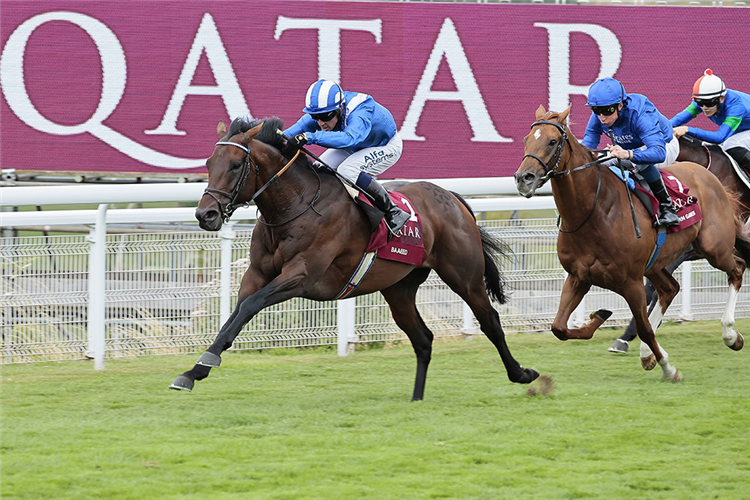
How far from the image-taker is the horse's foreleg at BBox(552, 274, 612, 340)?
5.24 m

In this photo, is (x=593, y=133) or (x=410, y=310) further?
(x=593, y=133)

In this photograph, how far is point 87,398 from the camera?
15.7ft

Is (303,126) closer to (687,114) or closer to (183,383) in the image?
(183,383)

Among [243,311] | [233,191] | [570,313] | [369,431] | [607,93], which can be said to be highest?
[607,93]

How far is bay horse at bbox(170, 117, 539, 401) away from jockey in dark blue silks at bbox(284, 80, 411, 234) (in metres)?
0.13

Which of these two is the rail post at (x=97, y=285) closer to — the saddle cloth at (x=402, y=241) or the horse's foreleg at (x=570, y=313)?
the saddle cloth at (x=402, y=241)

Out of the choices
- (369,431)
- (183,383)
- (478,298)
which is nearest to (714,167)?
(478,298)

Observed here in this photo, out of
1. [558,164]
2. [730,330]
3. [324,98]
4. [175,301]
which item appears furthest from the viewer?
[730,330]

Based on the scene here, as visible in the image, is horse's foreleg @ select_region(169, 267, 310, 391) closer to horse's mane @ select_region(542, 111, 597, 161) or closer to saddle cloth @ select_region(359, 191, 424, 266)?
saddle cloth @ select_region(359, 191, 424, 266)

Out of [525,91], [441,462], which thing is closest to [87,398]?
[441,462]

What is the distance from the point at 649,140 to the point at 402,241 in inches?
60.2

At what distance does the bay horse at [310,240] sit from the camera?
4328mm

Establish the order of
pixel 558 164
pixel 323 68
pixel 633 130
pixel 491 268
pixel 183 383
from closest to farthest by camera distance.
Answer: pixel 183 383 < pixel 558 164 < pixel 633 130 < pixel 491 268 < pixel 323 68

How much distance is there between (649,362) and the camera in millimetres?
5621
